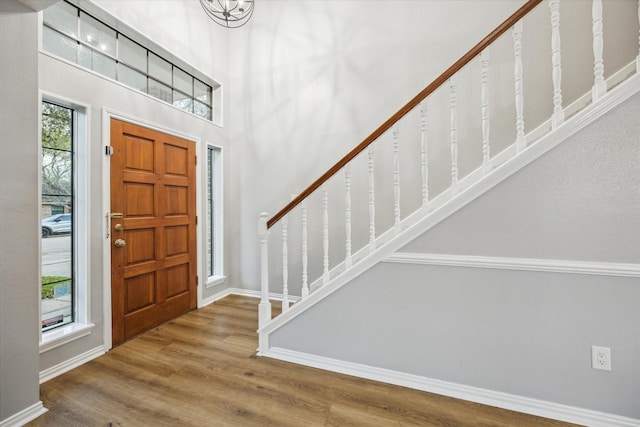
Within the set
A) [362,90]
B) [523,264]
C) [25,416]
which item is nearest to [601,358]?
[523,264]

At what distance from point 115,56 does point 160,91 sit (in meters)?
0.48

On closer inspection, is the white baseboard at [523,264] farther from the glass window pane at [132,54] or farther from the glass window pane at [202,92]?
the glass window pane at [202,92]

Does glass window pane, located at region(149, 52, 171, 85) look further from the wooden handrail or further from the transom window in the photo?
the wooden handrail

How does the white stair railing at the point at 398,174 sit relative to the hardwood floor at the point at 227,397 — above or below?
above

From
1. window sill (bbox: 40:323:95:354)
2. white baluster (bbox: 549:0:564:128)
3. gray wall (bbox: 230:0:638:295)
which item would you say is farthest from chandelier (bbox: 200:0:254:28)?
window sill (bbox: 40:323:95:354)

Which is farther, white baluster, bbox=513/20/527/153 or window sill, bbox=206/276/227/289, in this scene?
window sill, bbox=206/276/227/289

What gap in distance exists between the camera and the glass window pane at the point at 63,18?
2031 millimetres

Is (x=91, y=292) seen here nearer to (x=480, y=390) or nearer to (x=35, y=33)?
(x=35, y=33)

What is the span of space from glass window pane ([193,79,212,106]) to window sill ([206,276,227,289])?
2.27 metres

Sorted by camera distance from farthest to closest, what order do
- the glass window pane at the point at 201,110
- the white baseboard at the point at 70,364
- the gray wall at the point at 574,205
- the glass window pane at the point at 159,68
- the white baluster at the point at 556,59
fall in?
1. the glass window pane at the point at 201,110
2. the glass window pane at the point at 159,68
3. the white baseboard at the point at 70,364
4. the white baluster at the point at 556,59
5. the gray wall at the point at 574,205

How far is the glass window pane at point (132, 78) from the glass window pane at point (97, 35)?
0.13 meters

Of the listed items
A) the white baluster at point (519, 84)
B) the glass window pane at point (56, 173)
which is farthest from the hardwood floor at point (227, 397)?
the white baluster at point (519, 84)

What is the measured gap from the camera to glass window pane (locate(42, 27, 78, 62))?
2.02 meters

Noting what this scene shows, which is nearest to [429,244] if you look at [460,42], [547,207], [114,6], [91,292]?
[547,207]
